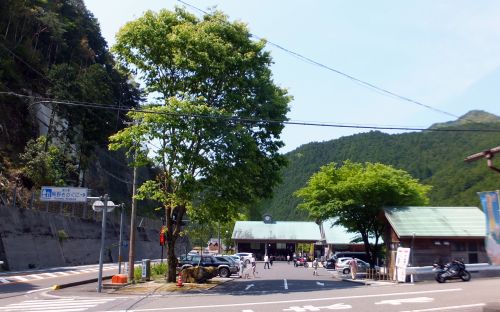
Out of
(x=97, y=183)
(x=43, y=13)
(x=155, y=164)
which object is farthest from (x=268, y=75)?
(x=97, y=183)

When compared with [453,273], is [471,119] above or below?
above

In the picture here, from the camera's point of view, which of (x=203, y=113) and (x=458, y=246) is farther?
→ (x=458, y=246)

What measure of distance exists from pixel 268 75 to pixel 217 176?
263 inches

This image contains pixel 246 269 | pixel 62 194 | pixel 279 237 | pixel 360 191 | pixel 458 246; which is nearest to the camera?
pixel 458 246

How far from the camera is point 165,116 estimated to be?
70.4 feet

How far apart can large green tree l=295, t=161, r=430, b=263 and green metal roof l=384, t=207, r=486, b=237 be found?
9.48 ft

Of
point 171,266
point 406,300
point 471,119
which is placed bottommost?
point 406,300

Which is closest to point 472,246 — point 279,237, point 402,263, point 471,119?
point 402,263

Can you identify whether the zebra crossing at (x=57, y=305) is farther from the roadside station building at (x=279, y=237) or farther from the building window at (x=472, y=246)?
the roadside station building at (x=279, y=237)

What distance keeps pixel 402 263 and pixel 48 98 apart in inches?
1323

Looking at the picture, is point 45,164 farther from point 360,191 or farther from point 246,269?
point 360,191

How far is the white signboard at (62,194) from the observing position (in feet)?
133

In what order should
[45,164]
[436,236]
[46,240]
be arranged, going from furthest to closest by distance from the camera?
[45,164] → [46,240] → [436,236]

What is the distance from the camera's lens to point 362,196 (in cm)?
3722
